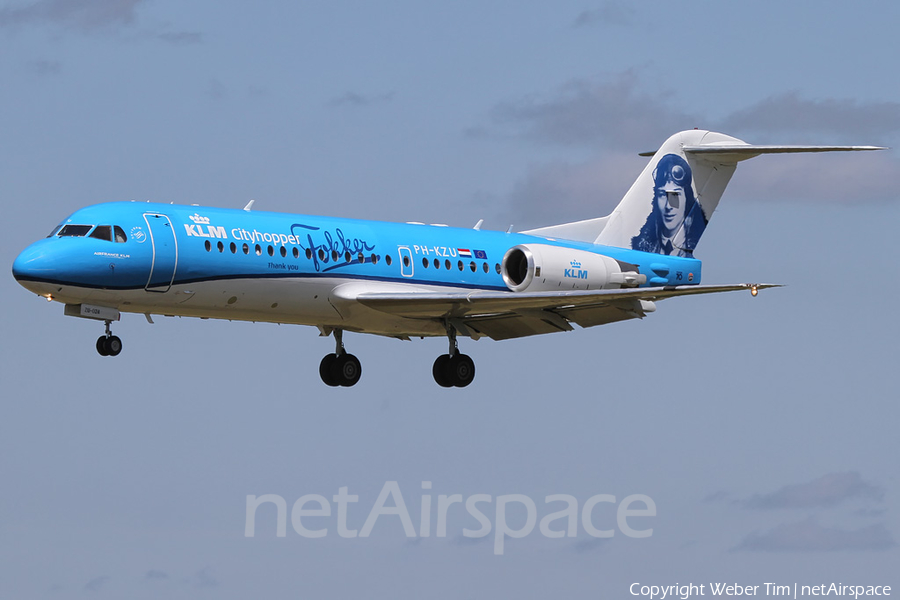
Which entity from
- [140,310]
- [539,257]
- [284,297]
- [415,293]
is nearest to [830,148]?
[539,257]

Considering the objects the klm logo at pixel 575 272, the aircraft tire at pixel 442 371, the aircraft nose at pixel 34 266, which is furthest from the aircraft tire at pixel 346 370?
the aircraft nose at pixel 34 266

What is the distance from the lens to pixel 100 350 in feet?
106

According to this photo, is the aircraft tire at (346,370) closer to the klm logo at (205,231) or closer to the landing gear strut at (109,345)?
the klm logo at (205,231)

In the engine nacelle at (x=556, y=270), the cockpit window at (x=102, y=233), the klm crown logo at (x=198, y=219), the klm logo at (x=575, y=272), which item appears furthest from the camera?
the klm logo at (x=575, y=272)

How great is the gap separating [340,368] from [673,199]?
398 inches

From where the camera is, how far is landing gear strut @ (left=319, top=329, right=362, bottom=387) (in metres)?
39.2

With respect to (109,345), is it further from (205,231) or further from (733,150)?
(733,150)

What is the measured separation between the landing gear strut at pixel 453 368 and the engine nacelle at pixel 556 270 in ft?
6.46

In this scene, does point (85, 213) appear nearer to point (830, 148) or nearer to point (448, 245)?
point (448, 245)

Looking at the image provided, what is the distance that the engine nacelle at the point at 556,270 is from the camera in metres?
37.2

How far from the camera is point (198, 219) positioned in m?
33.7

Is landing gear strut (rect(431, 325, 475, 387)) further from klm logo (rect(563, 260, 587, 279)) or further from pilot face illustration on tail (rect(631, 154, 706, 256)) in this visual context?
pilot face illustration on tail (rect(631, 154, 706, 256))

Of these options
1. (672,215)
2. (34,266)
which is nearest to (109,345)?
(34,266)

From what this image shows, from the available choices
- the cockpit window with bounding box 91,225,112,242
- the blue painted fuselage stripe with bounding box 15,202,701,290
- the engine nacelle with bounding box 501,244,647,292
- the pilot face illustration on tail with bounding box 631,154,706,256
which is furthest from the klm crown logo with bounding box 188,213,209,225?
the pilot face illustration on tail with bounding box 631,154,706,256
